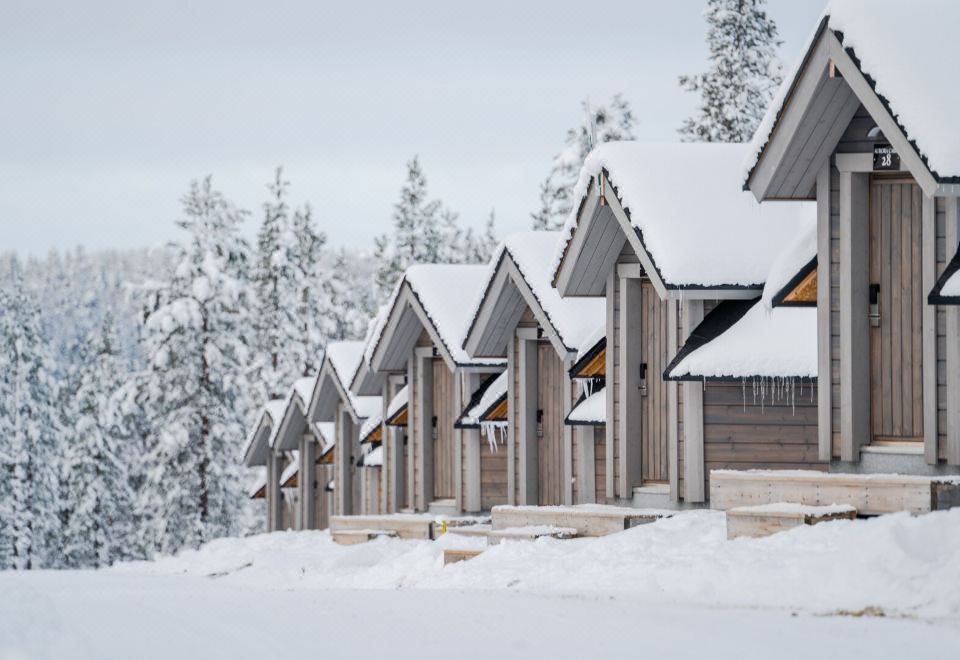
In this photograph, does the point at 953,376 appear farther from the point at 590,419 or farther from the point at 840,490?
the point at 590,419

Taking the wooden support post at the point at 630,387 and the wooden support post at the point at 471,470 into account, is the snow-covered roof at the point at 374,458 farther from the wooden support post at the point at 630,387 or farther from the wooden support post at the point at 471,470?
the wooden support post at the point at 630,387

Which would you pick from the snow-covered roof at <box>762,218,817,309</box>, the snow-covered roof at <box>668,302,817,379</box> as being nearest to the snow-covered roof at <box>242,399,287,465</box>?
the snow-covered roof at <box>668,302,817,379</box>

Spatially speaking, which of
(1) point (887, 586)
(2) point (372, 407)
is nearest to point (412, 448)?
(2) point (372, 407)

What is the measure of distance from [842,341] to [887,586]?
5.25m

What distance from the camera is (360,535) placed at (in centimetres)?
2839

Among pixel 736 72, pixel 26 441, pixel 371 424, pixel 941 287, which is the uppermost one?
pixel 736 72

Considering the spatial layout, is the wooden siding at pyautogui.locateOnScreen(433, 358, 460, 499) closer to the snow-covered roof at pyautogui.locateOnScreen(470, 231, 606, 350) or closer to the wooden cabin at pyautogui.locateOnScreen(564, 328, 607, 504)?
the snow-covered roof at pyautogui.locateOnScreen(470, 231, 606, 350)

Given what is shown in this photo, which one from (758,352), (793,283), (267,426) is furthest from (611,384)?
(267,426)

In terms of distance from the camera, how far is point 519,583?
16.5 m

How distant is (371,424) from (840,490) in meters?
22.9

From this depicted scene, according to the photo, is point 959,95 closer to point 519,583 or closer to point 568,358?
point 519,583

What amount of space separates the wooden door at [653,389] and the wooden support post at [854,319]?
485 centimetres

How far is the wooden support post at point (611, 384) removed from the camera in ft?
73.9

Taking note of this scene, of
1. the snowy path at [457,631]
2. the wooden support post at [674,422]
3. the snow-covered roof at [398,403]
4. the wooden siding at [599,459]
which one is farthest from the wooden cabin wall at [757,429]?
the snow-covered roof at [398,403]
